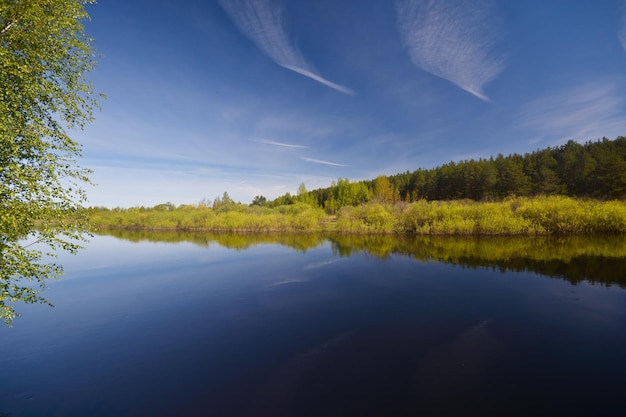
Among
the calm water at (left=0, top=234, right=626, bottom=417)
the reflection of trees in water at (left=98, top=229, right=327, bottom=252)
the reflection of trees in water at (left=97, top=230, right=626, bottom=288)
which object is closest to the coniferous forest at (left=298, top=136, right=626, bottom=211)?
the reflection of trees in water at (left=97, top=230, right=626, bottom=288)

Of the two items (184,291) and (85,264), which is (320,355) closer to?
(184,291)

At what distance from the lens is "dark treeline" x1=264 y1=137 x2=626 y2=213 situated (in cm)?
6262

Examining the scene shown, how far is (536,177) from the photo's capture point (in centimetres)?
7619

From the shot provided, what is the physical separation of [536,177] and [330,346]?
8871cm

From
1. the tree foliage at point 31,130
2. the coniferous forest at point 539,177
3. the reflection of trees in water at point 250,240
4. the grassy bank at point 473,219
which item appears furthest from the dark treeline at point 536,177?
the tree foliage at point 31,130

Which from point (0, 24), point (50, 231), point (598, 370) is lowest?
point (598, 370)

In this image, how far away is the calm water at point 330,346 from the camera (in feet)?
28.1

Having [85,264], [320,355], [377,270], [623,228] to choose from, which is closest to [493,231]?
[623,228]

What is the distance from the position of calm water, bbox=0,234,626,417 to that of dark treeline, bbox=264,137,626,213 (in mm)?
54627

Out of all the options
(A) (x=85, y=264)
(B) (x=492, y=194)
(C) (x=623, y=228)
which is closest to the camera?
(A) (x=85, y=264)

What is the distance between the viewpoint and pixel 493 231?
152 ft

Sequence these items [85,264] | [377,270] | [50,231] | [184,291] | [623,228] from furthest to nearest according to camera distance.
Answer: [623,228] → [85,264] → [377,270] → [184,291] → [50,231]

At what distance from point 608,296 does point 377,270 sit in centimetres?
1483

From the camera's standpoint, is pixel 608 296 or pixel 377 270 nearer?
pixel 608 296
